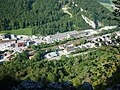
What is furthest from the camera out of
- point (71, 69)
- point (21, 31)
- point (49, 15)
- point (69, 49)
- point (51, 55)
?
point (49, 15)

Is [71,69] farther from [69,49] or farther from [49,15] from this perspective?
[49,15]

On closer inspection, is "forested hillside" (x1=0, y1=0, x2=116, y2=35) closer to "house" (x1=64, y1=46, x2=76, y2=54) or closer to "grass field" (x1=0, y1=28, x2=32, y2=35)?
"grass field" (x1=0, y1=28, x2=32, y2=35)

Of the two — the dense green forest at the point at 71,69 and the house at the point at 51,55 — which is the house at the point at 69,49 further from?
the dense green forest at the point at 71,69

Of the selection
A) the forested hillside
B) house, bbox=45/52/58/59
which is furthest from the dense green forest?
the forested hillside

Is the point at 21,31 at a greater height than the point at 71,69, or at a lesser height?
lesser

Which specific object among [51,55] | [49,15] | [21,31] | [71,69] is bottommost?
[51,55]

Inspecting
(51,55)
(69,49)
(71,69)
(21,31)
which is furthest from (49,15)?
(71,69)

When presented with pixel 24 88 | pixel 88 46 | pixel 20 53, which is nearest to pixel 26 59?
pixel 20 53

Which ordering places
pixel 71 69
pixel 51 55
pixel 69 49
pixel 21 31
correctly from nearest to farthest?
pixel 71 69 → pixel 51 55 → pixel 69 49 → pixel 21 31
